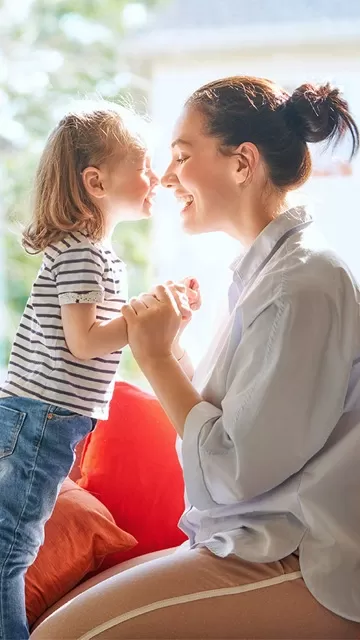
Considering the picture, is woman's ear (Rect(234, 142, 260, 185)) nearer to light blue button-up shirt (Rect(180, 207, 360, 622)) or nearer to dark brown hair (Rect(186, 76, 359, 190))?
dark brown hair (Rect(186, 76, 359, 190))

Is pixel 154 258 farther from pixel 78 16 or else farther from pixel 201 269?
pixel 78 16

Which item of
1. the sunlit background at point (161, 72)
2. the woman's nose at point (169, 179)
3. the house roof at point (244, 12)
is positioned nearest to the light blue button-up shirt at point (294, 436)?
the woman's nose at point (169, 179)

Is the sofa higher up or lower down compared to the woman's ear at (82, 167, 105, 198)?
lower down

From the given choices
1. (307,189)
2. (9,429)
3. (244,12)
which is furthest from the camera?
(244,12)

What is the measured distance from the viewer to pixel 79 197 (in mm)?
1728

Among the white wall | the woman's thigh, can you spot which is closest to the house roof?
the white wall

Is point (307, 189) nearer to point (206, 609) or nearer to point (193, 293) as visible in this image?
point (193, 293)

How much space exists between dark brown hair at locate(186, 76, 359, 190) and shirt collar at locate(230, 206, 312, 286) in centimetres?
9

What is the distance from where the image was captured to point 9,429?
65.5 inches

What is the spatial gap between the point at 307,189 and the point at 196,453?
229 centimetres

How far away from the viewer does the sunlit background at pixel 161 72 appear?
3.67 metres

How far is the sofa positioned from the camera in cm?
181

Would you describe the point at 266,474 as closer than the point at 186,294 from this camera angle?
Yes

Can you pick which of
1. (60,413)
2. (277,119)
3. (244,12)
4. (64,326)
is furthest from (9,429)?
(244,12)
